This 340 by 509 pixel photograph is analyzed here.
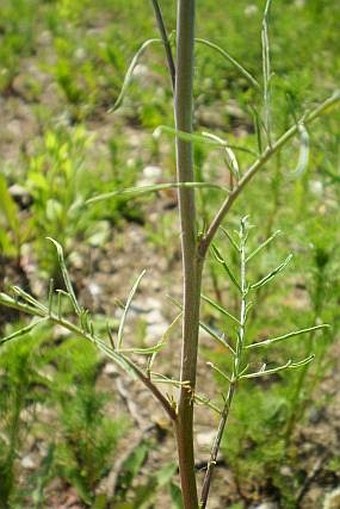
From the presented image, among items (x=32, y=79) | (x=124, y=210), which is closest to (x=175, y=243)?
(x=124, y=210)

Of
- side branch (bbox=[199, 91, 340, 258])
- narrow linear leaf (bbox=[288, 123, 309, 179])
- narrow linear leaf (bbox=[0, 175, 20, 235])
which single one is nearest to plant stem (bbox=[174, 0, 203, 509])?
side branch (bbox=[199, 91, 340, 258])

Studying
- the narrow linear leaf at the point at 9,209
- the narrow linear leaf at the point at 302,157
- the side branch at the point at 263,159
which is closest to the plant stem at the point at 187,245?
the side branch at the point at 263,159

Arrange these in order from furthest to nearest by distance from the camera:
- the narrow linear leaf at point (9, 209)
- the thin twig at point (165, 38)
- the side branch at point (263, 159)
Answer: the narrow linear leaf at point (9, 209) < the thin twig at point (165, 38) < the side branch at point (263, 159)

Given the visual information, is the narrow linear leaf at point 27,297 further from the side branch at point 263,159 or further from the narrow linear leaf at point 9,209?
the narrow linear leaf at point 9,209

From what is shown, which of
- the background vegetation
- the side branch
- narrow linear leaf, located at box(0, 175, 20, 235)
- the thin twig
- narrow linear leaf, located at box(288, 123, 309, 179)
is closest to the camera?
narrow linear leaf, located at box(288, 123, 309, 179)

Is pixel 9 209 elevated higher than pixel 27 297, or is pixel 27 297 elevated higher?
pixel 27 297

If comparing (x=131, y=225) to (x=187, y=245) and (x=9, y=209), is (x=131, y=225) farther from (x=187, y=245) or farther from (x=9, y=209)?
(x=187, y=245)

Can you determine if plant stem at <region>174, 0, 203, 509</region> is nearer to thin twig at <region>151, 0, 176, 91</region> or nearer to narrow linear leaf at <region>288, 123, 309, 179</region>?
thin twig at <region>151, 0, 176, 91</region>

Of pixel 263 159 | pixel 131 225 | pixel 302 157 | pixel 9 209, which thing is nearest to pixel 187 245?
pixel 263 159

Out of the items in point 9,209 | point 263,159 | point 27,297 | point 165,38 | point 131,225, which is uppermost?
point 165,38
